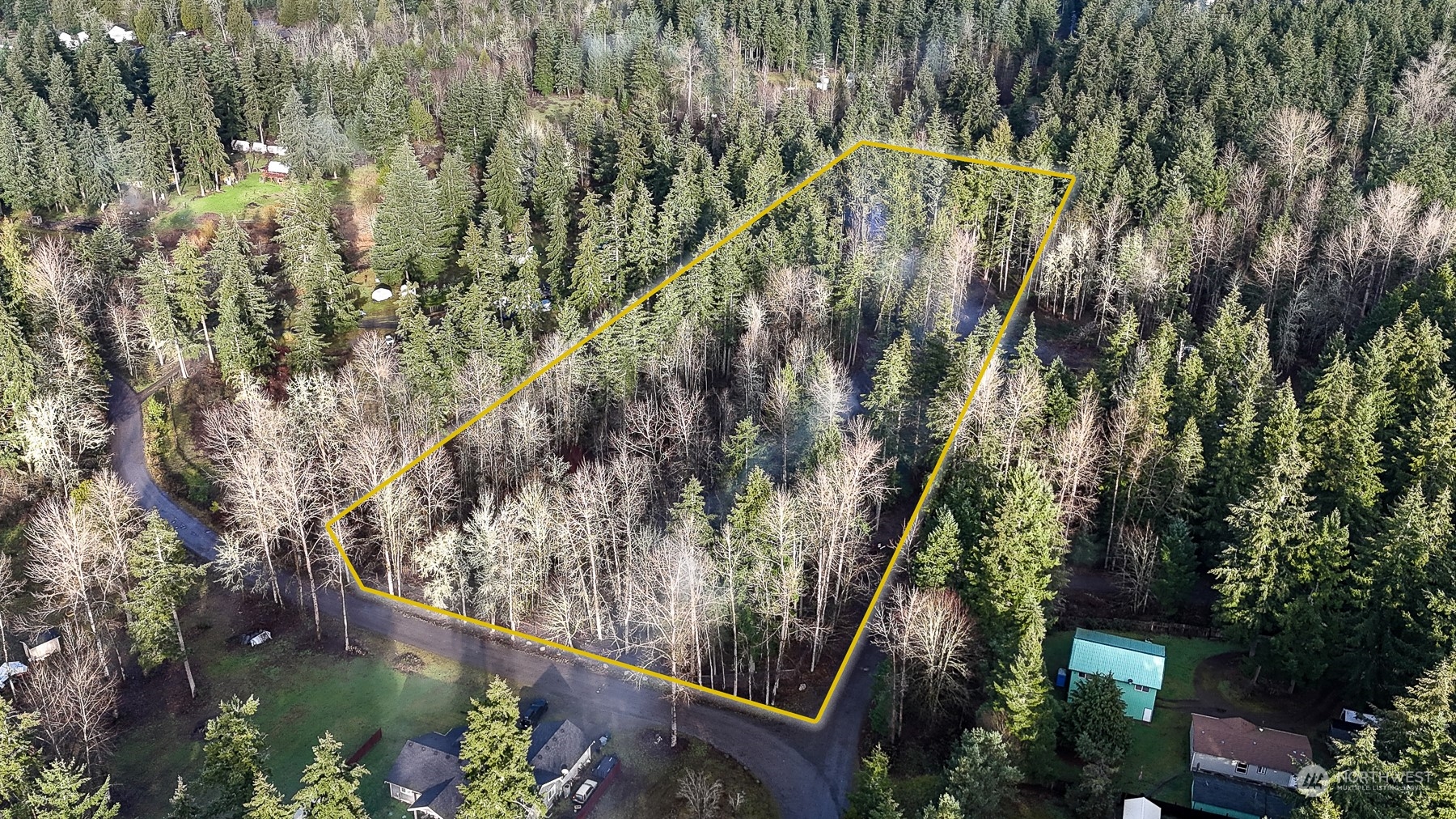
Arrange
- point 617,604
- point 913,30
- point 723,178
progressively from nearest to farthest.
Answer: point 617,604
point 723,178
point 913,30

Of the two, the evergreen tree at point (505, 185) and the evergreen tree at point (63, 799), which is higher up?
the evergreen tree at point (505, 185)

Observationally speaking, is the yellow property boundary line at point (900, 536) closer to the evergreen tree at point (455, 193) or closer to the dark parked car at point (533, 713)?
the dark parked car at point (533, 713)

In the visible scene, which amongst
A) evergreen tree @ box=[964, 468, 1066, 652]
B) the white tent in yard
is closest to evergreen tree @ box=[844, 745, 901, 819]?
evergreen tree @ box=[964, 468, 1066, 652]

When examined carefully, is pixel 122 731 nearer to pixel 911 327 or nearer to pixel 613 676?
pixel 613 676

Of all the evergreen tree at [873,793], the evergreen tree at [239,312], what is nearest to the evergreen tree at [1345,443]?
the evergreen tree at [873,793]

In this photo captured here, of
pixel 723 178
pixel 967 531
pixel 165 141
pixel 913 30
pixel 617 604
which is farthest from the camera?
pixel 913 30

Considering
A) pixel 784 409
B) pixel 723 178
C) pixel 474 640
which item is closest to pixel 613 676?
pixel 474 640
